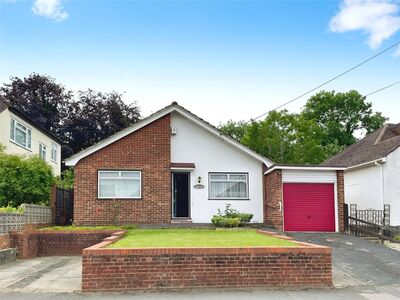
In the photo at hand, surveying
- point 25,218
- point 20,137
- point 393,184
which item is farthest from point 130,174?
point 393,184

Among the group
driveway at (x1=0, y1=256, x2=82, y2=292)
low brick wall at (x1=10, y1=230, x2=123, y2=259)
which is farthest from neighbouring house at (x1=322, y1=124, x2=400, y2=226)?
driveway at (x1=0, y1=256, x2=82, y2=292)

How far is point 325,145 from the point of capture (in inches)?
1938

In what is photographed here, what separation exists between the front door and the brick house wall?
136cm

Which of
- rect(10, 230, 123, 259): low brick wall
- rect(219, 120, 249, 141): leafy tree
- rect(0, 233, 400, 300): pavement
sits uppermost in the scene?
rect(219, 120, 249, 141): leafy tree

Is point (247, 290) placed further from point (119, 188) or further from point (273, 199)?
point (119, 188)

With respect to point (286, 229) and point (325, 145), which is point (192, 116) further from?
point (325, 145)

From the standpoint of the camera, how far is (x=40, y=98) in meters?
41.9

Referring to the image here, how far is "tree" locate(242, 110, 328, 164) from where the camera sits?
4112 cm

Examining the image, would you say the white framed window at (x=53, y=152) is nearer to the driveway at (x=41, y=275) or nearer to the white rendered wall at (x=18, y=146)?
the white rendered wall at (x=18, y=146)

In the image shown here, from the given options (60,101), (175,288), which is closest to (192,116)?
(175,288)

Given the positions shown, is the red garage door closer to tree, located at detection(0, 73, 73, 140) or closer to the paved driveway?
the paved driveway

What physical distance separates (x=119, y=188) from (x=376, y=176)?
42.9 ft

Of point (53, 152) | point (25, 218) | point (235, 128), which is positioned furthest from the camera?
point (235, 128)

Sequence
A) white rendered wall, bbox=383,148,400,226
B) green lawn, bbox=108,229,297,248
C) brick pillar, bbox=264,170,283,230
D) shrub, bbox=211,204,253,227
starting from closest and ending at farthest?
green lawn, bbox=108,229,297,248
shrub, bbox=211,204,253,227
brick pillar, bbox=264,170,283,230
white rendered wall, bbox=383,148,400,226
